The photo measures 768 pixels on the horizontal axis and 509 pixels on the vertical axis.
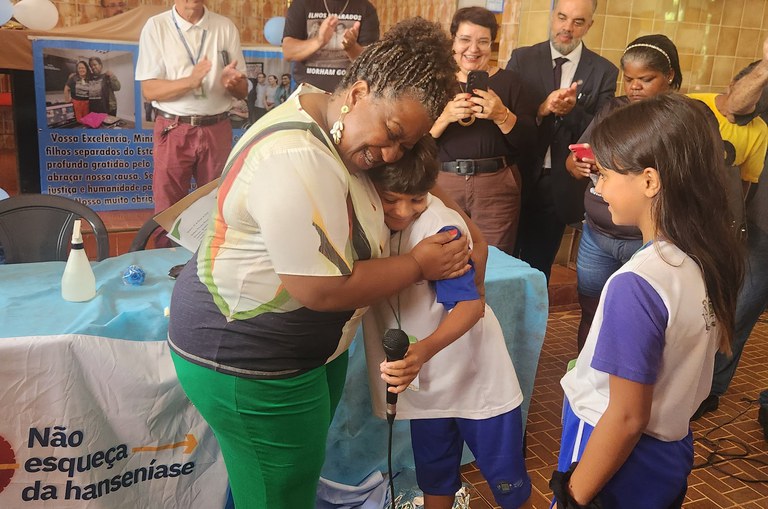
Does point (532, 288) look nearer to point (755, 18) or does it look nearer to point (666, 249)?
point (666, 249)

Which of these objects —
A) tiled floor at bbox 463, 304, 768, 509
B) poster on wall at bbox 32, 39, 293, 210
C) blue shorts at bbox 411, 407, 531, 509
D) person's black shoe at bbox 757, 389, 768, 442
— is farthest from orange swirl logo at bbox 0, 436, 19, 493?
poster on wall at bbox 32, 39, 293, 210

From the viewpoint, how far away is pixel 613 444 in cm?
127

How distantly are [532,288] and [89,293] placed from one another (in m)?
1.43

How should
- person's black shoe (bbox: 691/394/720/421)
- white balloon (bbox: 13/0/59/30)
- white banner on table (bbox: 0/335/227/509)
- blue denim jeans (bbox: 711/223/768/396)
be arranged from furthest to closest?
white balloon (bbox: 13/0/59/30)
person's black shoe (bbox: 691/394/720/421)
blue denim jeans (bbox: 711/223/768/396)
white banner on table (bbox: 0/335/227/509)

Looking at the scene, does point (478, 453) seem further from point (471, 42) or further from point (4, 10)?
point (4, 10)

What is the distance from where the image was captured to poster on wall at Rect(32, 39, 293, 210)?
194 inches

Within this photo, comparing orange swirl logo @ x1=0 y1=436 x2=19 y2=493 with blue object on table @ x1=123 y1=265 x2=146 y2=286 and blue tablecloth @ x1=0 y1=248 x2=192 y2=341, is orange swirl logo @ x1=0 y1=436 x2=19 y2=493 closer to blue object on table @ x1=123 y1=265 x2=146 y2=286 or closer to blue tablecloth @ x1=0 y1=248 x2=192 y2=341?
blue tablecloth @ x1=0 y1=248 x2=192 y2=341

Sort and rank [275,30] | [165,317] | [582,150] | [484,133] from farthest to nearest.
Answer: [275,30], [484,133], [582,150], [165,317]

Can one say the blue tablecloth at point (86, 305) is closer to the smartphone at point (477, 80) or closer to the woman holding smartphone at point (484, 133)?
the woman holding smartphone at point (484, 133)

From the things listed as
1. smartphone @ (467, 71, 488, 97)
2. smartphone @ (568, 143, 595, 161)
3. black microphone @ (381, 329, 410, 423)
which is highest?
smartphone @ (467, 71, 488, 97)

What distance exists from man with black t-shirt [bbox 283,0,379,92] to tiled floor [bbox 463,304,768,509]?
186 centimetres

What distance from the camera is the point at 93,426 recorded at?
179 cm

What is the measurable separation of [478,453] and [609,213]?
48.8 inches

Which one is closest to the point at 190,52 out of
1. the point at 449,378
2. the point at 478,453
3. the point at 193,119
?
the point at 193,119
